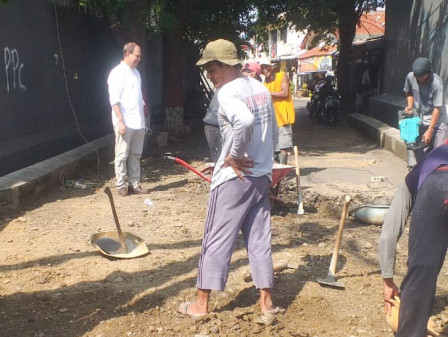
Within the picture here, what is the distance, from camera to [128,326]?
354 cm

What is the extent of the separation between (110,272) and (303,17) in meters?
16.6

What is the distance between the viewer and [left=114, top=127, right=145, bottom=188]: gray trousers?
6922 mm

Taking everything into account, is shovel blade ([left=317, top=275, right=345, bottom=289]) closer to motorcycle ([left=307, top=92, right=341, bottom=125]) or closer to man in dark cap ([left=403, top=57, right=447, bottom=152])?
man in dark cap ([left=403, top=57, right=447, bottom=152])

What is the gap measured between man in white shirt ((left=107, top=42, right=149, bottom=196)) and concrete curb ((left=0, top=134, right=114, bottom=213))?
965mm

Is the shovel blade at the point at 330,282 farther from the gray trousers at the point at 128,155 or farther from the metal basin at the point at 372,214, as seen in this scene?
the gray trousers at the point at 128,155

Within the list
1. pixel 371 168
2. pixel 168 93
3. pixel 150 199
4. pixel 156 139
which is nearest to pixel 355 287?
pixel 150 199

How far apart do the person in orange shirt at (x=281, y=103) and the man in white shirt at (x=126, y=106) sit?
1.62m

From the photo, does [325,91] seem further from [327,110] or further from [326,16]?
[326,16]

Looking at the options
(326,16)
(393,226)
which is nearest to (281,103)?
(393,226)

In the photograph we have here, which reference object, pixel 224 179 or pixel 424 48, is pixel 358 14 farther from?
pixel 224 179

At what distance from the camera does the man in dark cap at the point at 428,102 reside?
253 inches

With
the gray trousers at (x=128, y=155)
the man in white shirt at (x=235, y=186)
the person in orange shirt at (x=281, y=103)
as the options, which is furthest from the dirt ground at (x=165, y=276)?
the person in orange shirt at (x=281, y=103)

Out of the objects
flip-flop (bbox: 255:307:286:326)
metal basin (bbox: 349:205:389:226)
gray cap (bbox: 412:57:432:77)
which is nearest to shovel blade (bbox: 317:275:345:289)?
flip-flop (bbox: 255:307:286:326)

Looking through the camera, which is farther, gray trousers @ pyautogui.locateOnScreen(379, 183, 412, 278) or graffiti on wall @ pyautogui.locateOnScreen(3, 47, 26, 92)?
graffiti on wall @ pyautogui.locateOnScreen(3, 47, 26, 92)
